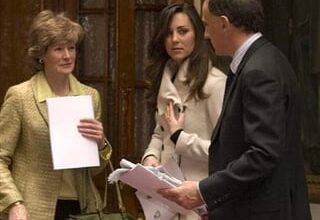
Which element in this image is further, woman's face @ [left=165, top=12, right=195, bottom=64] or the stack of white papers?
woman's face @ [left=165, top=12, right=195, bottom=64]

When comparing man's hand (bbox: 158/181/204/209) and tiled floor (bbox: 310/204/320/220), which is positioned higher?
man's hand (bbox: 158/181/204/209)

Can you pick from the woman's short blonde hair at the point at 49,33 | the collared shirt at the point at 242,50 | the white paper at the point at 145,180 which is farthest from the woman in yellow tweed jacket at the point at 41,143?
the collared shirt at the point at 242,50

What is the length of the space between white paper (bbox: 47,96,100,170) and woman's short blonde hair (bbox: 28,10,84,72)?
0.24 meters

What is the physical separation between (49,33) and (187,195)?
1097mm

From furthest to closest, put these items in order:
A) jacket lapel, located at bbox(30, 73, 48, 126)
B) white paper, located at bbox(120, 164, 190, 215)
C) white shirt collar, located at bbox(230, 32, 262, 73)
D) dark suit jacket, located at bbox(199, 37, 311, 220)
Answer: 1. jacket lapel, located at bbox(30, 73, 48, 126)
2. white paper, located at bbox(120, 164, 190, 215)
3. white shirt collar, located at bbox(230, 32, 262, 73)
4. dark suit jacket, located at bbox(199, 37, 311, 220)

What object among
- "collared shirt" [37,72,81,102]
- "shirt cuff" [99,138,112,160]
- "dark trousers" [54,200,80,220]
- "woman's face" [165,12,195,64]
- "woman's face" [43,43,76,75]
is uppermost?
"woman's face" [165,12,195,64]

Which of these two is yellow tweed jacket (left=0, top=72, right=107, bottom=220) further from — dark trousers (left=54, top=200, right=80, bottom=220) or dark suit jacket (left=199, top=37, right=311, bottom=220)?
dark suit jacket (left=199, top=37, right=311, bottom=220)

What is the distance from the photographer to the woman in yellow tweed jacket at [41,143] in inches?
129

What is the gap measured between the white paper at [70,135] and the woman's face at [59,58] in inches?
5.7

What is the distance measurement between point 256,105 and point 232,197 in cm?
31

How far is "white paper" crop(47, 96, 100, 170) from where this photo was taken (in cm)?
323

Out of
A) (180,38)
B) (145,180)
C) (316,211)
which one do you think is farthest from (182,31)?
(316,211)

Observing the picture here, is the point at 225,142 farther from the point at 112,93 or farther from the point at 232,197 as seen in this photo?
the point at 112,93

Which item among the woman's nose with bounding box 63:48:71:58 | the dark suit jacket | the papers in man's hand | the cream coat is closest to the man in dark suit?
the dark suit jacket
